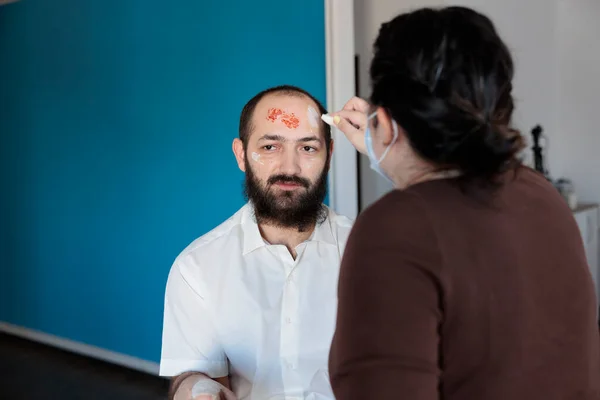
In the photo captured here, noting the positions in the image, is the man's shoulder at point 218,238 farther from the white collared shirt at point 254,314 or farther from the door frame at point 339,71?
the door frame at point 339,71

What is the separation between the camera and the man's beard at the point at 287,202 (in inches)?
58.2

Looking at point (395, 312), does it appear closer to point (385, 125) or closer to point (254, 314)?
point (385, 125)

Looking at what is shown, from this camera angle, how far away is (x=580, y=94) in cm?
372

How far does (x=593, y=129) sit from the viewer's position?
371 centimetres

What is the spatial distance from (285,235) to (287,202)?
11 cm

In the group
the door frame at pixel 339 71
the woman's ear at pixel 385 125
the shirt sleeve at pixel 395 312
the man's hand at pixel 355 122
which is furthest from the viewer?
the door frame at pixel 339 71

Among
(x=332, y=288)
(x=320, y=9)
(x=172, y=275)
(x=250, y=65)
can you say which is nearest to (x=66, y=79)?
(x=250, y=65)

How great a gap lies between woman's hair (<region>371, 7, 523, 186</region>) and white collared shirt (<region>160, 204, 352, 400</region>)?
816 millimetres

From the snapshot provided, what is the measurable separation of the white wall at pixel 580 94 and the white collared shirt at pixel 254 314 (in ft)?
9.67

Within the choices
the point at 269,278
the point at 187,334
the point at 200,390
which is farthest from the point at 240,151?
the point at 200,390

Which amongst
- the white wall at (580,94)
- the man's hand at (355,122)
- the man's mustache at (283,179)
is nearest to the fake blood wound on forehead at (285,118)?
the man's mustache at (283,179)

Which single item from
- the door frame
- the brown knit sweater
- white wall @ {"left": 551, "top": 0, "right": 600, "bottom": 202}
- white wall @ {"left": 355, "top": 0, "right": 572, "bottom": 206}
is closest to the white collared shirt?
the brown knit sweater

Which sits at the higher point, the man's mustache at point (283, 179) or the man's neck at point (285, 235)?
the man's mustache at point (283, 179)

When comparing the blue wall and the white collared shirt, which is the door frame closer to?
the blue wall
